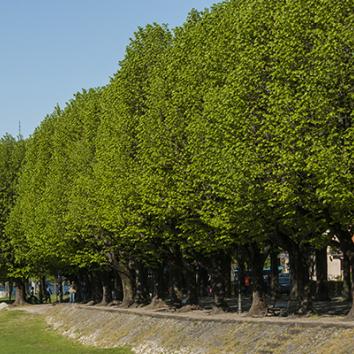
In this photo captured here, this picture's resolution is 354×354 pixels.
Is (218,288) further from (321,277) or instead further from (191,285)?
(321,277)

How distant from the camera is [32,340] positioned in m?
52.4

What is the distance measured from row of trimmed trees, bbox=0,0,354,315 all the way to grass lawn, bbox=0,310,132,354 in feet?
22.5

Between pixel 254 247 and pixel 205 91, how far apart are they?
921 centimetres

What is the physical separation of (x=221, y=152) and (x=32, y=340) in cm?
2391

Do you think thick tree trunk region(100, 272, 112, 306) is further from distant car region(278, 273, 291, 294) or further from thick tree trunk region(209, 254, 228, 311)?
thick tree trunk region(209, 254, 228, 311)

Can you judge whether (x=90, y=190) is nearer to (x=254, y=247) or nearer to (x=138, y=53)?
(x=138, y=53)

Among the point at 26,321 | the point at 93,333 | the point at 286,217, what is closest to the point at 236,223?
the point at 286,217

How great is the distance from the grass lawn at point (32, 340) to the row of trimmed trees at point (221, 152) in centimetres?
686

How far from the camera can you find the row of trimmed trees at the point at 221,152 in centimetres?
3161

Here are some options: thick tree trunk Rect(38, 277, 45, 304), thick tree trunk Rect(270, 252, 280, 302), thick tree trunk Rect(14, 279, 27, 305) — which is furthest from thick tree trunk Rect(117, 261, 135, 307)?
thick tree trunk Rect(38, 277, 45, 304)

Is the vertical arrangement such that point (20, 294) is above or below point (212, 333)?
above

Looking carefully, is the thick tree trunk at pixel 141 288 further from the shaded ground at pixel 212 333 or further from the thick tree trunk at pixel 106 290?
the thick tree trunk at pixel 106 290

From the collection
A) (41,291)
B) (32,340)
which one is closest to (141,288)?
(32,340)

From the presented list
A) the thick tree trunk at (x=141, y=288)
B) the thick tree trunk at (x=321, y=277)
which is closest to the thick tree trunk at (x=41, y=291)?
the thick tree trunk at (x=141, y=288)
